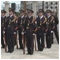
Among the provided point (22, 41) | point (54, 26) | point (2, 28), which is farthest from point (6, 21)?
point (54, 26)

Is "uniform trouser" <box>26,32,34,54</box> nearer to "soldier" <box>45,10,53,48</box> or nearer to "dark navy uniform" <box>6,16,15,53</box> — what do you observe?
"dark navy uniform" <box>6,16,15,53</box>

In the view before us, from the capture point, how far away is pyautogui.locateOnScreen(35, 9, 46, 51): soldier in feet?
16.6

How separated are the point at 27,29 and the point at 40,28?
284 mm

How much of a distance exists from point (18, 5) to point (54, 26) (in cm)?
81

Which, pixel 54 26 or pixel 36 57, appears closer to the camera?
pixel 36 57

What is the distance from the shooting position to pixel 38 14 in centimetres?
505

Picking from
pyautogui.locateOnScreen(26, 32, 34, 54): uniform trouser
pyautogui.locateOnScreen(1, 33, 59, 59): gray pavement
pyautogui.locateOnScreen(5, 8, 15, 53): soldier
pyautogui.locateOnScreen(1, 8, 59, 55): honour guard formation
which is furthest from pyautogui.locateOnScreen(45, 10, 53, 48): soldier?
pyautogui.locateOnScreen(5, 8, 15, 53): soldier

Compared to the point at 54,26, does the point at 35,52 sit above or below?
below

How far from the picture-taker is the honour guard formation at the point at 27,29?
4965 millimetres

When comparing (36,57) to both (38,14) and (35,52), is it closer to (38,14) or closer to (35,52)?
(35,52)

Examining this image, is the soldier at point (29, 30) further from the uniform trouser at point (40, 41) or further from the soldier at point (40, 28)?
the uniform trouser at point (40, 41)

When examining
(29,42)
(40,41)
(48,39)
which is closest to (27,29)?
(29,42)

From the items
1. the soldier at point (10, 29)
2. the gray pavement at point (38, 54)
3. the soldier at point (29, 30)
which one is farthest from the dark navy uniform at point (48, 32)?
the soldier at point (10, 29)

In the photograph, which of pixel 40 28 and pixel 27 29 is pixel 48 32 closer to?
pixel 40 28
